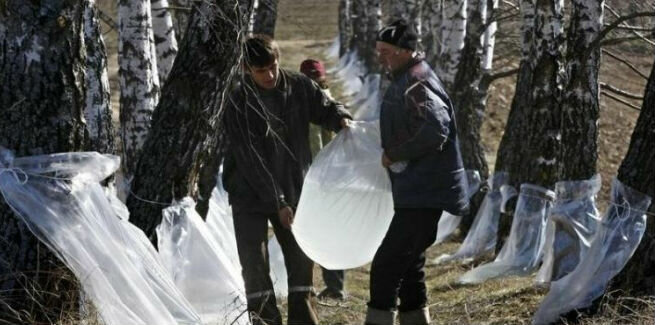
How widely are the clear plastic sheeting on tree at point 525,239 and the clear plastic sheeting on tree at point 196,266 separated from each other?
3.14m

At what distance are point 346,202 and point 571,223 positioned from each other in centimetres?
209

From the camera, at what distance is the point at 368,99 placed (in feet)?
86.5

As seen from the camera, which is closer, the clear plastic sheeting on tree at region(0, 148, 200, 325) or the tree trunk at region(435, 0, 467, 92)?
the clear plastic sheeting on tree at region(0, 148, 200, 325)

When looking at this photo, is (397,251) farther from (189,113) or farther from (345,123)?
(189,113)

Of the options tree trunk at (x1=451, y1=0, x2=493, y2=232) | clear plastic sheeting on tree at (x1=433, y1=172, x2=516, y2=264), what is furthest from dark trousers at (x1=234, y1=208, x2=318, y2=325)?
tree trunk at (x1=451, y1=0, x2=493, y2=232)

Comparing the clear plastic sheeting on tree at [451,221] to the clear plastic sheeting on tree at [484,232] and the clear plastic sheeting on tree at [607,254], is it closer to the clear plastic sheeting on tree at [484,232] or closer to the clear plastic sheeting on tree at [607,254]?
the clear plastic sheeting on tree at [484,232]

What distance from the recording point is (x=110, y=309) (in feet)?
17.9

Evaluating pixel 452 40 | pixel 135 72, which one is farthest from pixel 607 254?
pixel 452 40

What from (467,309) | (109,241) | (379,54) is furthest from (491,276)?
(109,241)

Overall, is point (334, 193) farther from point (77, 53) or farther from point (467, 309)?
point (77, 53)

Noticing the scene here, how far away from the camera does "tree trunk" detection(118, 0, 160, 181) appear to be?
9.75 metres

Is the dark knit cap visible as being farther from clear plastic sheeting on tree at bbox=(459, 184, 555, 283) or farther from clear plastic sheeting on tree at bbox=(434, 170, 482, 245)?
clear plastic sheeting on tree at bbox=(434, 170, 482, 245)

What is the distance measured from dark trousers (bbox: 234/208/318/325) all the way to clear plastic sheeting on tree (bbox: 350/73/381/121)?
16.4m

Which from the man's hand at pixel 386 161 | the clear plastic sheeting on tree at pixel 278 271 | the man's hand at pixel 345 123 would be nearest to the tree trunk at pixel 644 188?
the man's hand at pixel 386 161
